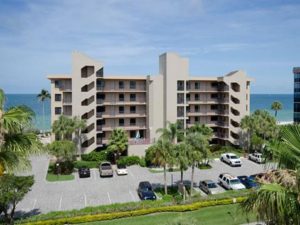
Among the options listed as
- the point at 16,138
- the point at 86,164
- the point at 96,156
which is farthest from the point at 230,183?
the point at 16,138

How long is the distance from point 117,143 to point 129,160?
127 inches

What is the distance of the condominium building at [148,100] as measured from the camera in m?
52.9

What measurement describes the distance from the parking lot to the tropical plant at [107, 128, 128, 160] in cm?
346

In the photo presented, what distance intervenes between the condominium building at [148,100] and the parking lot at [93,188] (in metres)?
9.47

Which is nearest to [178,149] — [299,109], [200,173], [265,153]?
[200,173]

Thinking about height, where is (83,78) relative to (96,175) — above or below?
above

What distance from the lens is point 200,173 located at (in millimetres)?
→ 45156

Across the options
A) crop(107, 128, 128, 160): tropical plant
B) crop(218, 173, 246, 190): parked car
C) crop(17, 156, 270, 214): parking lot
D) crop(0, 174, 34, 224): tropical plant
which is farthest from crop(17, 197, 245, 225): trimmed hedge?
crop(107, 128, 128, 160): tropical plant

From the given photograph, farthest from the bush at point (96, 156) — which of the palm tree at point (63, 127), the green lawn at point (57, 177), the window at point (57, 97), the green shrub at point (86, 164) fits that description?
the window at point (57, 97)

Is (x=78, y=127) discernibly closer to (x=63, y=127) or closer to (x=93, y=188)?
(x=63, y=127)

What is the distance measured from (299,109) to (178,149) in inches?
1733

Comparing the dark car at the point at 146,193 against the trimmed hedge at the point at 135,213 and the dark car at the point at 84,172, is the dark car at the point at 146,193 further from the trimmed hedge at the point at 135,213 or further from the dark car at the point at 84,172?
the dark car at the point at 84,172

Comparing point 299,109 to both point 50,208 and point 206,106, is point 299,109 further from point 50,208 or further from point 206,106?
point 50,208

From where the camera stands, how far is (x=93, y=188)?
38.6m
